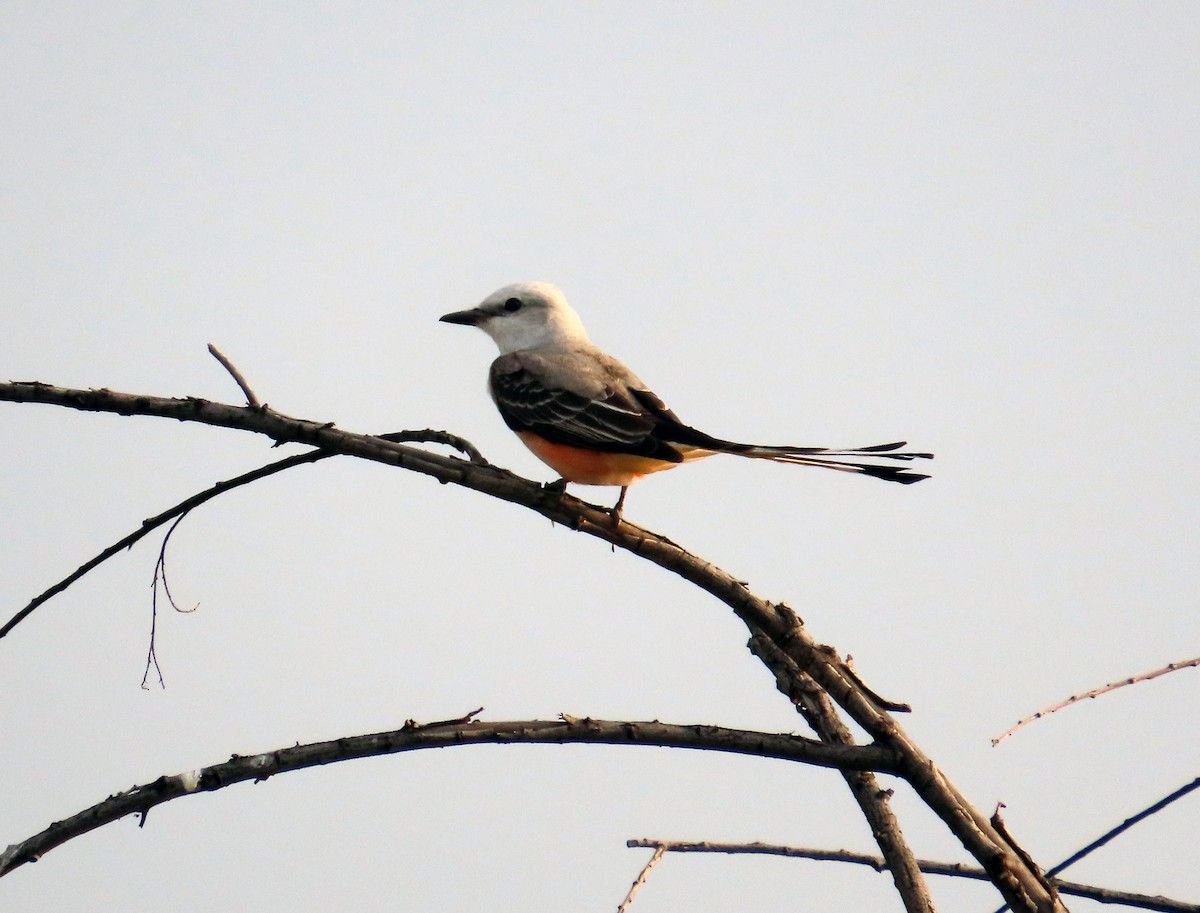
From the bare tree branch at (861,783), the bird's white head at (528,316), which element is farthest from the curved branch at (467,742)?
the bird's white head at (528,316)

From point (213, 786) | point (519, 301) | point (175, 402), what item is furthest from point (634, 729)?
point (519, 301)

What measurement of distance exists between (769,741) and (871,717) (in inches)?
16.7

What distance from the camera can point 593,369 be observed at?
753 cm

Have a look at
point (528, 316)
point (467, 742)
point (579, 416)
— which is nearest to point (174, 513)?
point (467, 742)

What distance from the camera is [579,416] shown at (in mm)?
6844

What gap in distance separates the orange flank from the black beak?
200 centimetres

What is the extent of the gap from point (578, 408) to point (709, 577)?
2.66 meters

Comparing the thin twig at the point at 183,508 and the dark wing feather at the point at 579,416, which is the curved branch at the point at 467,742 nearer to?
the thin twig at the point at 183,508

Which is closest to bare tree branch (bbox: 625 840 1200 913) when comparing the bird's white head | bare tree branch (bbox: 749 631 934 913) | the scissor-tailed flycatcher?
bare tree branch (bbox: 749 631 934 913)

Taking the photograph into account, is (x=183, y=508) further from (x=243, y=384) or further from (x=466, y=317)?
(x=466, y=317)

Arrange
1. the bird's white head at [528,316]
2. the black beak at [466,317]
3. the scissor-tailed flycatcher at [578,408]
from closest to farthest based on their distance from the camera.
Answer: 1. the scissor-tailed flycatcher at [578,408]
2. the bird's white head at [528,316]
3. the black beak at [466,317]

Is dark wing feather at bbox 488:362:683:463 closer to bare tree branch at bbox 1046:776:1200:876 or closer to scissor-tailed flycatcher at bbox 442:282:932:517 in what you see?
scissor-tailed flycatcher at bbox 442:282:932:517

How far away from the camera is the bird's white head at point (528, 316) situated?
8.43m

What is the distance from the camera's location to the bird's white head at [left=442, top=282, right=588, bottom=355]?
843cm
